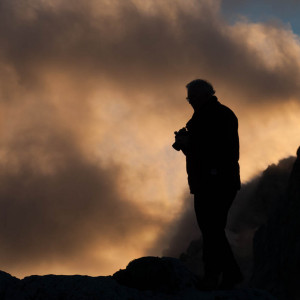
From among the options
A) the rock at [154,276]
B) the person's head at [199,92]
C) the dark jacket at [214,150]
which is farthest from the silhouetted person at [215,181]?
the rock at [154,276]

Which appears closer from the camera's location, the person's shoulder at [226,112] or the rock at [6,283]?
the rock at [6,283]

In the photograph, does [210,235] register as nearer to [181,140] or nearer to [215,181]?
[215,181]

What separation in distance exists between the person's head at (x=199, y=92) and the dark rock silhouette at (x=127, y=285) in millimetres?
2506

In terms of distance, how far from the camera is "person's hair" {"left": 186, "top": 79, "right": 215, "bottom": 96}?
28.1 ft

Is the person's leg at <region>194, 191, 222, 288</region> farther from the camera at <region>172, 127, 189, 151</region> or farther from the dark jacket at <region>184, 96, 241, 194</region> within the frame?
the camera at <region>172, 127, 189, 151</region>

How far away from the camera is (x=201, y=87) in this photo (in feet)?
28.1

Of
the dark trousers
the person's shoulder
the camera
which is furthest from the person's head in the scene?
the dark trousers

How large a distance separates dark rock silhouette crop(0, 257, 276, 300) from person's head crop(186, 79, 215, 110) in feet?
8.22

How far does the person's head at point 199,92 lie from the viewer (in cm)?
858

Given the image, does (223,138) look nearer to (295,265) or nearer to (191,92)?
(191,92)

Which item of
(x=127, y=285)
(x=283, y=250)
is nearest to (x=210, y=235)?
(x=127, y=285)

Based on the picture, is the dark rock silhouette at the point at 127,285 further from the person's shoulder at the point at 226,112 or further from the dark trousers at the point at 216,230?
the person's shoulder at the point at 226,112

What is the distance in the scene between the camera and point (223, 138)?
27.2ft

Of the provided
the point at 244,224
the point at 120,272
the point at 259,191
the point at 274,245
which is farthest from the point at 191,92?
the point at 244,224
